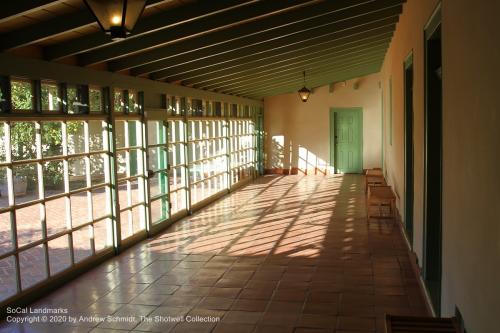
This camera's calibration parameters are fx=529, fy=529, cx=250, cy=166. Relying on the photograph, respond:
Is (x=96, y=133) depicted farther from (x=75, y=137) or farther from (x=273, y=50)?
(x=273, y=50)

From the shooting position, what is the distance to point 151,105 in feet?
24.8

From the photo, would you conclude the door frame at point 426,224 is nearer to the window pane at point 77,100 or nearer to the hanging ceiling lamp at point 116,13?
the hanging ceiling lamp at point 116,13

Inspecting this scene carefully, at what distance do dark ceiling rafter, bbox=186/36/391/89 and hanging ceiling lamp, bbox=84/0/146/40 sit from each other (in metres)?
5.90

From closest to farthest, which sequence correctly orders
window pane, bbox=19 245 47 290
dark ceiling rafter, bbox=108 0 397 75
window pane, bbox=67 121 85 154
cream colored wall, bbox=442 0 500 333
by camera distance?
1. cream colored wall, bbox=442 0 500 333
2. window pane, bbox=19 245 47 290
3. window pane, bbox=67 121 85 154
4. dark ceiling rafter, bbox=108 0 397 75

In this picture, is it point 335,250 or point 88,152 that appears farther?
point 335,250

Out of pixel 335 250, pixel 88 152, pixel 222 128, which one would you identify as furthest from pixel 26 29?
pixel 222 128

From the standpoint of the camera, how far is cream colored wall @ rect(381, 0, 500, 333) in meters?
2.03

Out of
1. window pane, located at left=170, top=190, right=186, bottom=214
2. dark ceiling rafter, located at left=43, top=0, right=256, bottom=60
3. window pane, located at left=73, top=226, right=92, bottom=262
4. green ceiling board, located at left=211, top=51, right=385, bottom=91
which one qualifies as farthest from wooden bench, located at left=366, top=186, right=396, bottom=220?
dark ceiling rafter, located at left=43, top=0, right=256, bottom=60

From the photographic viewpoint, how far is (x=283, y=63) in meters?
8.89

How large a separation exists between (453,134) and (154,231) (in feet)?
17.3

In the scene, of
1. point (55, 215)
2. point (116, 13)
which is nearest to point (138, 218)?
point (55, 215)

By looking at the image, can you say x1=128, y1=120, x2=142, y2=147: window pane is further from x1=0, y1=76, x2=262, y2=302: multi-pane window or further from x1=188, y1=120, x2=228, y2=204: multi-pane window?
x1=188, y1=120, x2=228, y2=204: multi-pane window

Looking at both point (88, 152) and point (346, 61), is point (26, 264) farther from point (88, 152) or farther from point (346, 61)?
point (346, 61)

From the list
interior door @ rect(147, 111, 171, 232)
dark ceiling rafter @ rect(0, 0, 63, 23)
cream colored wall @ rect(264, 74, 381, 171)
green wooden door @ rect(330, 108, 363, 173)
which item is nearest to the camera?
dark ceiling rafter @ rect(0, 0, 63, 23)
